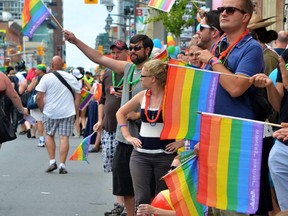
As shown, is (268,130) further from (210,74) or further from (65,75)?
(65,75)

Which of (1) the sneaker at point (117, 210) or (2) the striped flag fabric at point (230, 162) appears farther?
(1) the sneaker at point (117, 210)

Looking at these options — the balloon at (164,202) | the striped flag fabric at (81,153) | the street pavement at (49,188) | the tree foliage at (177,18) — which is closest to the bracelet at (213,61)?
the balloon at (164,202)

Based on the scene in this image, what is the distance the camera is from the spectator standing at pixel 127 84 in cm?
836

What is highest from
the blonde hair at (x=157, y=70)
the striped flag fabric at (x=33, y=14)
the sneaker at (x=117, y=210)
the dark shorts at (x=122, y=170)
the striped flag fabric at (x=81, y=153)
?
the striped flag fabric at (x=33, y=14)

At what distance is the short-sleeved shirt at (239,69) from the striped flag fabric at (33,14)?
4449mm

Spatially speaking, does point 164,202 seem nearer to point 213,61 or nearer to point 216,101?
point 216,101

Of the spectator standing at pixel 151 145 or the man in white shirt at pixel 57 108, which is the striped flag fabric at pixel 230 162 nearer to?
the spectator standing at pixel 151 145

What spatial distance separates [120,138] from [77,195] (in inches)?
130

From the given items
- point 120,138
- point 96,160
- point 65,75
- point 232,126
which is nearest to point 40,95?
point 65,75

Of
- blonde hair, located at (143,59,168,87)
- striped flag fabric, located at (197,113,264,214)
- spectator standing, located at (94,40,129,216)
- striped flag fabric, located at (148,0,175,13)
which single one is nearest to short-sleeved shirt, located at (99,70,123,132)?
spectator standing, located at (94,40,129,216)

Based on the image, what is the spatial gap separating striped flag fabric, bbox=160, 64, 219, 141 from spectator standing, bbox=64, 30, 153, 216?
6.38 ft

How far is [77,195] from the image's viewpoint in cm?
1198

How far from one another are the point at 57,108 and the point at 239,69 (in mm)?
8905

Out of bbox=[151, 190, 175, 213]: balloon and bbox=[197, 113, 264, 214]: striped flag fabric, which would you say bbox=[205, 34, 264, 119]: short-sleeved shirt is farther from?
bbox=[151, 190, 175, 213]: balloon
